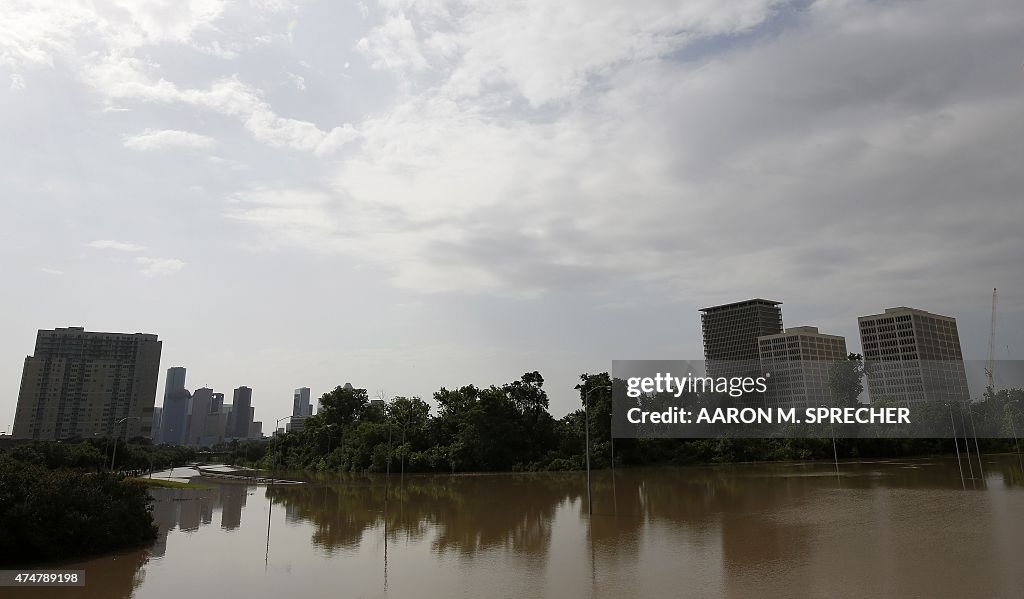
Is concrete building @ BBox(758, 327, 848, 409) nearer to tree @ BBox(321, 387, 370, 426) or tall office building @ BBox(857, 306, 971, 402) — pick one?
tall office building @ BBox(857, 306, 971, 402)

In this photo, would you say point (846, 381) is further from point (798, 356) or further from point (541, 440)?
point (798, 356)

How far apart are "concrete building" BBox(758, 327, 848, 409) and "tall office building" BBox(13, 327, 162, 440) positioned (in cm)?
12341

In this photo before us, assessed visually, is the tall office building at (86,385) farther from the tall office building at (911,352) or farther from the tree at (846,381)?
the tall office building at (911,352)

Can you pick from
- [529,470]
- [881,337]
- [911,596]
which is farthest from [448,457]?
[881,337]

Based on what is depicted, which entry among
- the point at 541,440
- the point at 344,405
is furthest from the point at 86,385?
the point at 541,440

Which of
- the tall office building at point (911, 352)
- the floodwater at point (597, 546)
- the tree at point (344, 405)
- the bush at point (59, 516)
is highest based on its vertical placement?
the tall office building at point (911, 352)

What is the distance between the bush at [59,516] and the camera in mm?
18750

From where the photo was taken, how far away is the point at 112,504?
21.6 m

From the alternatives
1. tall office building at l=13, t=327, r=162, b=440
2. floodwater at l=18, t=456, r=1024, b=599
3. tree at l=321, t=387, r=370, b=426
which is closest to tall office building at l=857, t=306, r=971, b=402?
tree at l=321, t=387, r=370, b=426

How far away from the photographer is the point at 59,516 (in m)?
19.5

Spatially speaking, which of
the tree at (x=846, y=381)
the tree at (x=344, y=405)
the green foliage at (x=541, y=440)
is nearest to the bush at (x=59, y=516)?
the green foliage at (x=541, y=440)

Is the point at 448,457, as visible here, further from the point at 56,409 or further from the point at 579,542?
the point at 56,409

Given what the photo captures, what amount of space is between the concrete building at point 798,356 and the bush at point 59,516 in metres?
136

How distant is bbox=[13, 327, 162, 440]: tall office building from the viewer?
98750 millimetres
